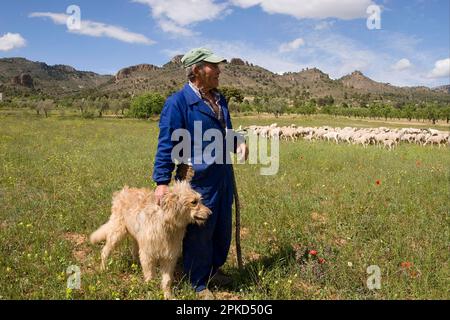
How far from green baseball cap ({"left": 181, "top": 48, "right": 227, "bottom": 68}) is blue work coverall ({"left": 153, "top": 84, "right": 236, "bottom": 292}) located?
315mm

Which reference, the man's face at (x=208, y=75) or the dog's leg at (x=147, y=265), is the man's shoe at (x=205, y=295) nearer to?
the dog's leg at (x=147, y=265)

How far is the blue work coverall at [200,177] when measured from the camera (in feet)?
13.1

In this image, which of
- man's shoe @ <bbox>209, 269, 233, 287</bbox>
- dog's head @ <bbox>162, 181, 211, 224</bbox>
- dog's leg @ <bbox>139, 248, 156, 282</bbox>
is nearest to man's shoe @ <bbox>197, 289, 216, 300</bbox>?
man's shoe @ <bbox>209, 269, 233, 287</bbox>

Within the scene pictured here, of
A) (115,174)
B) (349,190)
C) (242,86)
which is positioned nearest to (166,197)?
(349,190)

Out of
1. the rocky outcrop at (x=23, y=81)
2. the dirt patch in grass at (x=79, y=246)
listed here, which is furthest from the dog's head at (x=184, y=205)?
the rocky outcrop at (x=23, y=81)

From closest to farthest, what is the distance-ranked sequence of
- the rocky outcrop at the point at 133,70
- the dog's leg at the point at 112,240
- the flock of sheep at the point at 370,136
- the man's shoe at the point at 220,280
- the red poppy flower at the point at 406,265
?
the red poppy flower at the point at 406,265 < the man's shoe at the point at 220,280 < the dog's leg at the point at 112,240 < the flock of sheep at the point at 370,136 < the rocky outcrop at the point at 133,70

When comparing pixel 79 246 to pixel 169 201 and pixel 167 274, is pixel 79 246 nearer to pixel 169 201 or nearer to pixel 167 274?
pixel 167 274

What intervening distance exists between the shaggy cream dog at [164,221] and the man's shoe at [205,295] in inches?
13.5

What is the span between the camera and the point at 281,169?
1205 centimetres

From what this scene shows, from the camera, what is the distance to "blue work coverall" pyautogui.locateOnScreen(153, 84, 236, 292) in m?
3.98

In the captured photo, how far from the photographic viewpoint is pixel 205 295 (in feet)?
13.8

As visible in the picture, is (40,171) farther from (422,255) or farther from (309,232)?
(422,255)

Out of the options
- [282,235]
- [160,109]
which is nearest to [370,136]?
[282,235]
